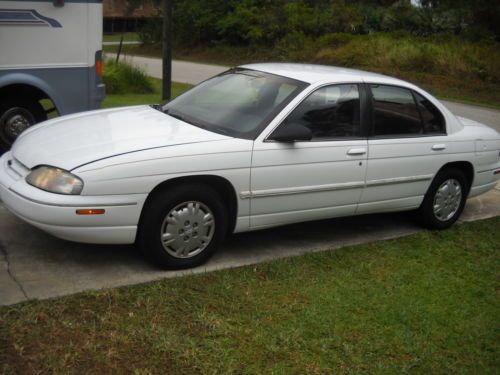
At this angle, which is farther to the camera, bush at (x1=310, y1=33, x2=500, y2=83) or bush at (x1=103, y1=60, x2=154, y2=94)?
bush at (x1=310, y1=33, x2=500, y2=83)

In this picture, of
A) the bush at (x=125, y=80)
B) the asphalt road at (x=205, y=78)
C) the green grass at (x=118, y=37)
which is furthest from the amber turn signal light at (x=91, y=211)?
the green grass at (x=118, y=37)

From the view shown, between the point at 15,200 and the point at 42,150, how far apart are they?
44 cm

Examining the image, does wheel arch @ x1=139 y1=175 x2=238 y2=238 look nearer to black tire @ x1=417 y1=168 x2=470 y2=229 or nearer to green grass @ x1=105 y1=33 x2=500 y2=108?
black tire @ x1=417 y1=168 x2=470 y2=229

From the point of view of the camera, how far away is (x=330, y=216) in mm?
5684

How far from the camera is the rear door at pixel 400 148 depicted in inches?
229

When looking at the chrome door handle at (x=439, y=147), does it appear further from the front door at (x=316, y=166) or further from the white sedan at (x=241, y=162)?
the front door at (x=316, y=166)

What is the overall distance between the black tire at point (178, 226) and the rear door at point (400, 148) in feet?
4.72

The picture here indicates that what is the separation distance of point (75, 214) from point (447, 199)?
11.9ft

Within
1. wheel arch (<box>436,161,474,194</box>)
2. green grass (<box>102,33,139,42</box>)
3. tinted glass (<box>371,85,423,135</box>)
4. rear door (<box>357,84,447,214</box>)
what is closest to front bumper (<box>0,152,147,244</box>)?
rear door (<box>357,84,447,214</box>)

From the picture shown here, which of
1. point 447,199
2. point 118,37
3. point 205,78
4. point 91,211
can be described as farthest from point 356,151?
point 118,37

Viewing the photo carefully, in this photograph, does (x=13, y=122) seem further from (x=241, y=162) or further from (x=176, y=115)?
(x=241, y=162)

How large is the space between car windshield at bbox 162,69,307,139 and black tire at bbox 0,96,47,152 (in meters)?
2.22

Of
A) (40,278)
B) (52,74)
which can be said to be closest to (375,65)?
(52,74)

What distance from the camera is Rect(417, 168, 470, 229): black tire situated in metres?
6.35
